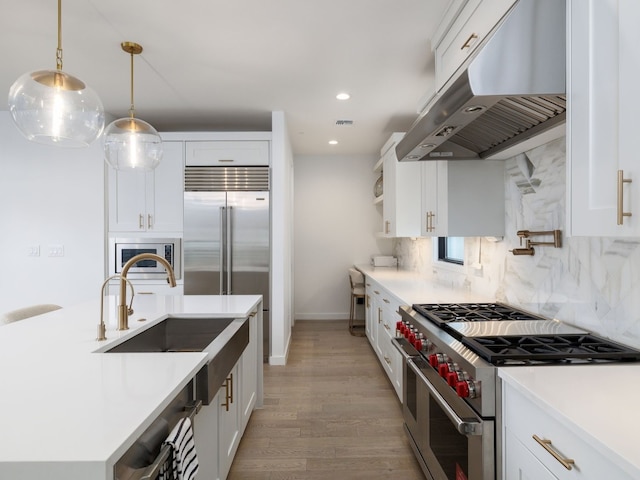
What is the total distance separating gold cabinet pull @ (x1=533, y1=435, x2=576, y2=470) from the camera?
Result: 95 centimetres

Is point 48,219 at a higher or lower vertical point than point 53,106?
lower

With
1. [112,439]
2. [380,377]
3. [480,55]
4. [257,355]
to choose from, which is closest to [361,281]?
[380,377]

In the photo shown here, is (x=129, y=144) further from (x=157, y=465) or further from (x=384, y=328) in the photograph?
(x=384, y=328)

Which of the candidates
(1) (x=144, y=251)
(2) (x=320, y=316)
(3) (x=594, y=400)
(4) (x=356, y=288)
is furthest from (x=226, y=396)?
(2) (x=320, y=316)

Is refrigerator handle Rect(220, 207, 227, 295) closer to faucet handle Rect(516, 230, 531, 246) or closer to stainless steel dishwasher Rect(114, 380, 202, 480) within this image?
stainless steel dishwasher Rect(114, 380, 202, 480)

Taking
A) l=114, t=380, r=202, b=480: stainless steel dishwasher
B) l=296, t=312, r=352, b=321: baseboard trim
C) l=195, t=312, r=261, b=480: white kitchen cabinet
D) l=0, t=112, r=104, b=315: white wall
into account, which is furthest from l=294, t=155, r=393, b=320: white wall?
l=114, t=380, r=202, b=480: stainless steel dishwasher

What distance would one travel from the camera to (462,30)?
1.94 meters

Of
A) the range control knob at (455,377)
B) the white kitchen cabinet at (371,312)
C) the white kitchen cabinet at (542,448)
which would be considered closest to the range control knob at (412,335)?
the range control knob at (455,377)

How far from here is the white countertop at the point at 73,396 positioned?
760 millimetres

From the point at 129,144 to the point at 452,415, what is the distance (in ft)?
7.30

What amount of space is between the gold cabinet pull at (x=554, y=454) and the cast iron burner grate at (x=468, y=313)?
0.86m

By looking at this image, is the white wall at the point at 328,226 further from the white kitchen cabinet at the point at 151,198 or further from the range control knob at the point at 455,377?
the range control knob at the point at 455,377

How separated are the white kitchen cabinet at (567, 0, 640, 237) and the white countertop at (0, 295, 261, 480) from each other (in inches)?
52.3

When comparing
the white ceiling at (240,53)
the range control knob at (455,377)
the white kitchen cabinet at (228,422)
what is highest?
the white ceiling at (240,53)
